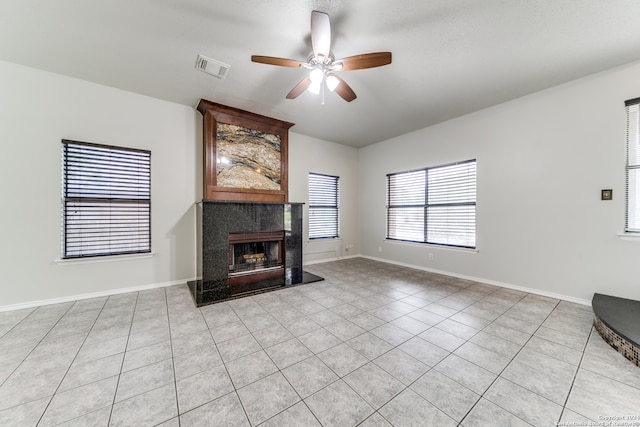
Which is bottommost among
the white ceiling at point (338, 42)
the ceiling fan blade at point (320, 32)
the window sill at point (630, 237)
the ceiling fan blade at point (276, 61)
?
the window sill at point (630, 237)

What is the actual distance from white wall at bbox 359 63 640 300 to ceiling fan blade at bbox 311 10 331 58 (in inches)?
124

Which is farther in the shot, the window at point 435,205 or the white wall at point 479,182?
the window at point 435,205

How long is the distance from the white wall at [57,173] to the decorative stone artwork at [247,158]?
0.71 m

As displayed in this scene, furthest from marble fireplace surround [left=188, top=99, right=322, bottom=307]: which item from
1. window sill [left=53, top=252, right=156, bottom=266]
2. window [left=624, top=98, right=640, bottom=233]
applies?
window [left=624, top=98, right=640, bottom=233]

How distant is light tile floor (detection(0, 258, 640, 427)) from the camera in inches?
54.4

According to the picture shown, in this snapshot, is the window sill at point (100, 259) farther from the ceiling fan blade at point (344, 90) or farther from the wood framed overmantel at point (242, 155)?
the ceiling fan blade at point (344, 90)

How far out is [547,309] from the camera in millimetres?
2787

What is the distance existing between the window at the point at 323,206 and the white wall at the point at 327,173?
0.13m

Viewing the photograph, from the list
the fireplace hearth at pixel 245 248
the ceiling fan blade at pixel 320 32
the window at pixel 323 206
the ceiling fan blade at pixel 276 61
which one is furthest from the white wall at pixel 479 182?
the ceiling fan blade at pixel 320 32

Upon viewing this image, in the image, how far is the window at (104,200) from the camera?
10.0 feet

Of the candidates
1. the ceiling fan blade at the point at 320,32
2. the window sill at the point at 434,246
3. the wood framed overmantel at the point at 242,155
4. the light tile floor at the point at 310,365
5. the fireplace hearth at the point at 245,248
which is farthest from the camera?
the window sill at the point at 434,246

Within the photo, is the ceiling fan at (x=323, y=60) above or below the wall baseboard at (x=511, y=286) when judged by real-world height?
above

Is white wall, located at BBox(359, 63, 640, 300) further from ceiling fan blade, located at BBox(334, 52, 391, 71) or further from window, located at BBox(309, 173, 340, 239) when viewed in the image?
ceiling fan blade, located at BBox(334, 52, 391, 71)

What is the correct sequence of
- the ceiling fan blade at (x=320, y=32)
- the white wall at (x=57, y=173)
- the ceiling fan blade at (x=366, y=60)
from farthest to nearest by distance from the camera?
the white wall at (x=57, y=173) → the ceiling fan blade at (x=366, y=60) → the ceiling fan blade at (x=320, y=32)
